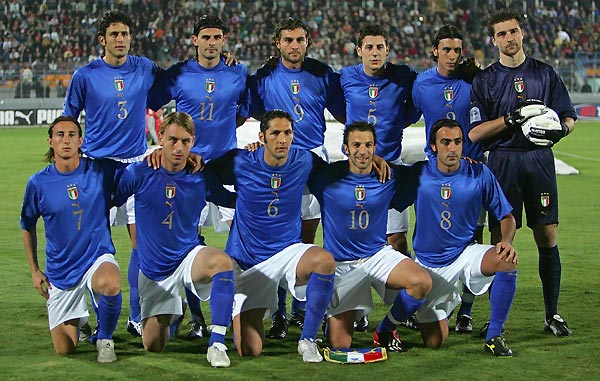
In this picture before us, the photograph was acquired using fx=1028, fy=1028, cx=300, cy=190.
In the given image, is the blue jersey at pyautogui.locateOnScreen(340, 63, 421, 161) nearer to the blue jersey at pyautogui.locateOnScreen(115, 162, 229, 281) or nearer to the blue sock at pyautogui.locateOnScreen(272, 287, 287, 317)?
the blue sock at pyautogui.locateOnScreen(272, 287, 287, 317)

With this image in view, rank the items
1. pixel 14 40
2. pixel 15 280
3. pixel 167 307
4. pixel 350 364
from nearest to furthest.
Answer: pixel 350 364 < pixel 167 307 < pixel 15 280 < pixel 14 40

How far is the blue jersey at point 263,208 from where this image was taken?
6461mm

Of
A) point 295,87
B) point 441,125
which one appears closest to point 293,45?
point 295,87

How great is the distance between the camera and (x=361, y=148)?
21.1ft

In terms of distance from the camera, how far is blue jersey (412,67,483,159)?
726 cm

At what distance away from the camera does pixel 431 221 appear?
6633mm

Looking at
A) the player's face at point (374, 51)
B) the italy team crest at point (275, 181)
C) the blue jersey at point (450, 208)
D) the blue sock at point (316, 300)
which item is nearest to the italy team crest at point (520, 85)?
the blue jersey at point (450, 208)

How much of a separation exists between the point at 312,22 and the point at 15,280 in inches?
1016

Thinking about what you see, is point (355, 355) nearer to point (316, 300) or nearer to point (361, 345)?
point (316, 300)

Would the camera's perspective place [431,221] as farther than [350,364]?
Yes

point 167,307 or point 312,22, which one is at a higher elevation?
point 312,22

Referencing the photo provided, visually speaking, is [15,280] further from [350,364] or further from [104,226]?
[350,364]

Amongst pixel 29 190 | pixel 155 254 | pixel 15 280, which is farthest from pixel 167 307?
pixel 15 280

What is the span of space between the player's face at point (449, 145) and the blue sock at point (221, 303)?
1583 millimetres
